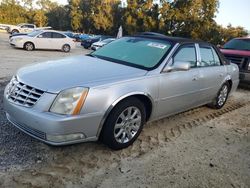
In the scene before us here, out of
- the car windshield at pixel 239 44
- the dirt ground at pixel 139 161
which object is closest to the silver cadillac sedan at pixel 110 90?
the dirt ground at pixel 139 161

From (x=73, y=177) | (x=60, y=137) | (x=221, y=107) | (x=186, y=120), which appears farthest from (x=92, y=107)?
(x=221, y=107)

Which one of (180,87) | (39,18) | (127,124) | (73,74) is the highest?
(73,74)

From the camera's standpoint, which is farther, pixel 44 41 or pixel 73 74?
pixel 44 41

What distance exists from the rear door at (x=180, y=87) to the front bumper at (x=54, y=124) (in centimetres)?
127

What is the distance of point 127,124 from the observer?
3.81m

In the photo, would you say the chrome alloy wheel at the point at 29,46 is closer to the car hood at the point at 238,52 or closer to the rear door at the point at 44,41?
the rear door at the point at 44,41

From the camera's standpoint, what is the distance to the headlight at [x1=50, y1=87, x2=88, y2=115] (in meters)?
3.18

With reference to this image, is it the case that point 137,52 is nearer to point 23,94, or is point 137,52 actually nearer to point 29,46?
point 23,94

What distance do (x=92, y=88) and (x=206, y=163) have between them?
1.83 metres

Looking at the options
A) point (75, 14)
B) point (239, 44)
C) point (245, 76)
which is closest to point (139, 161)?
point (245, 76)

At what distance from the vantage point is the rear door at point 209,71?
16.8 ft

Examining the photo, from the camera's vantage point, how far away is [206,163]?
146 inches

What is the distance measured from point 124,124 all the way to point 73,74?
0.96 meters

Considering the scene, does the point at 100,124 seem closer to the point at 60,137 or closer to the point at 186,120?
the point at 60,137
